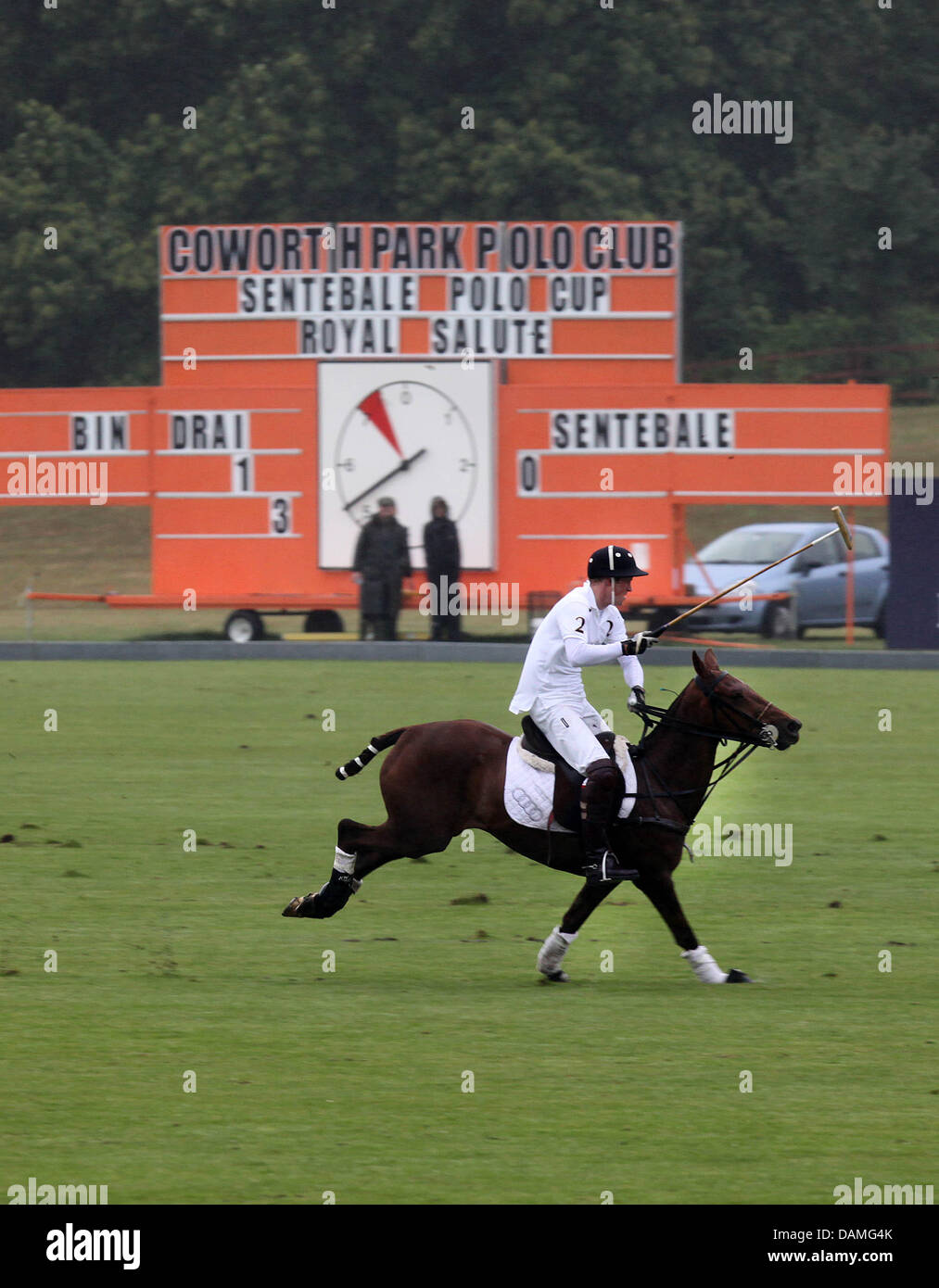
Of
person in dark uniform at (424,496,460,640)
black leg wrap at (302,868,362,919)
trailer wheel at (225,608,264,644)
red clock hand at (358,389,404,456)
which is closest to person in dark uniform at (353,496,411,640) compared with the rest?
person in dark uniform at (424,496,460,640)

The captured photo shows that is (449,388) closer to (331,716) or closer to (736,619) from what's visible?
(736,619)

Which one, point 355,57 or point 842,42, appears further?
point 842,42

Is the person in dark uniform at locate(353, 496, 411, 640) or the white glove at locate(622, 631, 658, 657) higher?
the person in dark uniform at locate(353, 496, 411, 640)

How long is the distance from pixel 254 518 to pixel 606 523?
16.6 feet

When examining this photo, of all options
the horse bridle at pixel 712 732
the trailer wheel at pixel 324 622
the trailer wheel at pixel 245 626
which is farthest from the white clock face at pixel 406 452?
the horse bridle at pixel 712 732

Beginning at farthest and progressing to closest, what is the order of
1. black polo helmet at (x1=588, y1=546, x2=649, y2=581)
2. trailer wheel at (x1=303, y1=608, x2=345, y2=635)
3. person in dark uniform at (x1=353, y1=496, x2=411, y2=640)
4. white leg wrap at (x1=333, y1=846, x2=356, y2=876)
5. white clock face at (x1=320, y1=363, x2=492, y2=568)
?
1. trailer wheel at (x1=303, y1=608, x2=345, y2=635)
2. white clock face at (x1=320, y1=363, x2=492, y2=568)
3. person in dark uniform at (x1=353, y1=496, x2=411, y2=640)
4. white leg wrap at (x1=333, y1=846, x2=356, y2=876)
5. black polo helmet at (x1=588, y1=546, x2=649, y2=581)

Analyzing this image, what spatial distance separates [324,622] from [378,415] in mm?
3099

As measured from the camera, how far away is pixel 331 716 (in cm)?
2247

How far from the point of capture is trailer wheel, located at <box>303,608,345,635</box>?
1270 inches

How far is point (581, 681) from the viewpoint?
34.5 ft

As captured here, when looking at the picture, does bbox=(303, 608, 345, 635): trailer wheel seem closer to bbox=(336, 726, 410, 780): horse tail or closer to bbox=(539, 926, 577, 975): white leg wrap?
bbox=(336, 726, 410, 780): horse tail

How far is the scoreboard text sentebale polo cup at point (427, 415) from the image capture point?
102 ft
